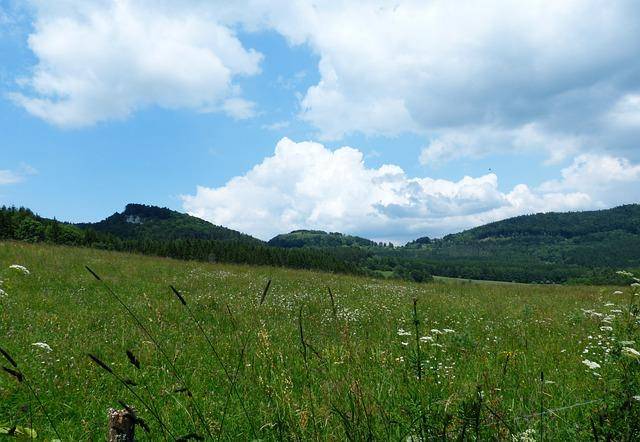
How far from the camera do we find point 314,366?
22.4 ft

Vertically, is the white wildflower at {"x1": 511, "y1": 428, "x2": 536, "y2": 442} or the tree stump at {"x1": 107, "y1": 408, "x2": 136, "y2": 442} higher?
the tree stump at {"x1": 107, "y1": 408, "x2": 136, "y2": 442}

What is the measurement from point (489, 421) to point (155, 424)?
11.8 feet

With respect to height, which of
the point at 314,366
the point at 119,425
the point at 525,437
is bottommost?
the point at 314,366

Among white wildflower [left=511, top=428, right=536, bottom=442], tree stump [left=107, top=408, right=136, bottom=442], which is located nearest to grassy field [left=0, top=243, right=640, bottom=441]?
white wildflower [left=511, top=428, right=536, bottom=442]

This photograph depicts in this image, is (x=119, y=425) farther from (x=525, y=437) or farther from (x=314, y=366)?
Result: (x=314, y=366)

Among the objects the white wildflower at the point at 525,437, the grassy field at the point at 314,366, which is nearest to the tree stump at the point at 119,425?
the grassy field at the point at 314,366

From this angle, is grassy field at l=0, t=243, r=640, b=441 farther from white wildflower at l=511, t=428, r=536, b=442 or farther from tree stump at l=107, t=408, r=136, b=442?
tree stump at l=107, t=408, r=136, b=442

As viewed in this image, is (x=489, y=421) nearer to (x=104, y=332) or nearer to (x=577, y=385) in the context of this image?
(x=577, y=385)

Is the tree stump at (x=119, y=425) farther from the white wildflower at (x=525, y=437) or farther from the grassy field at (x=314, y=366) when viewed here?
the white wildflower at (x=525, y=437)

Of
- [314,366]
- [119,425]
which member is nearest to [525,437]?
[119,425]

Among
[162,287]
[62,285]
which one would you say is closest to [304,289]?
[162,287]

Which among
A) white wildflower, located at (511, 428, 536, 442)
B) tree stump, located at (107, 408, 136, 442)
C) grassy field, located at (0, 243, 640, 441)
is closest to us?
tree stump, located at (107, 408, 136, 442)

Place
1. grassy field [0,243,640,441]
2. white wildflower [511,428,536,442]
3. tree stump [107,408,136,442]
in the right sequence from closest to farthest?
1. tree stump [107,408,136,442]
2. white wildflower [511,428,536,442]
3. grassy field [0,243,640,441]

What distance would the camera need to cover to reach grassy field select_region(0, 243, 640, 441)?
3221 millimetres
